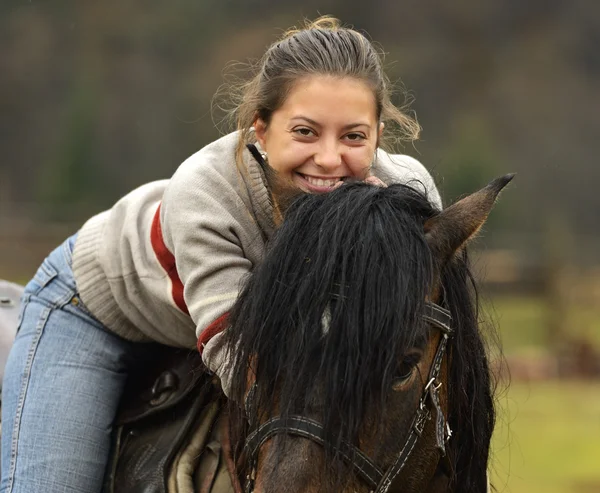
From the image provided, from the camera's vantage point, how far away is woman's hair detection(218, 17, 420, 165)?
326 centimetres

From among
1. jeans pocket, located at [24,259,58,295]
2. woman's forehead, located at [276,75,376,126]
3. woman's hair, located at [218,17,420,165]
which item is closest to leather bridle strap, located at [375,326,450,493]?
woman's forehead, located at [276,75,376,126]

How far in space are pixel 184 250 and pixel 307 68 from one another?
677 mm

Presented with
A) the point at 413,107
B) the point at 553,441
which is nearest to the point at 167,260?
the point at 553,441

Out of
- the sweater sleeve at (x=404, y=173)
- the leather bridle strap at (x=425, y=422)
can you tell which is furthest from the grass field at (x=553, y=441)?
the leather bridle strap at (x=425, y=422)

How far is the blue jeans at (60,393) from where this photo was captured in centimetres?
353

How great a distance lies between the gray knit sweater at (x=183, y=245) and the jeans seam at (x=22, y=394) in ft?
0.60

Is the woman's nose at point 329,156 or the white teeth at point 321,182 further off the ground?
the woman's nose at point 329,156

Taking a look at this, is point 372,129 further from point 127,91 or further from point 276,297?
point 127,91

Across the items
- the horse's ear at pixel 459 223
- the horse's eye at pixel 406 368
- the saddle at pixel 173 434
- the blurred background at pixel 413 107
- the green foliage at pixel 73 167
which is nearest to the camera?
the horse's eye at pixel 406 368

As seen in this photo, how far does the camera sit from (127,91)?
47750mm

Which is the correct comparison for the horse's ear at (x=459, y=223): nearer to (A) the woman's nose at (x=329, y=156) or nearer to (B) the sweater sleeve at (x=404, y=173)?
(B) the sweater sleeve at (x=404, y=173)

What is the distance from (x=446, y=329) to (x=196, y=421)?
983 millimetres

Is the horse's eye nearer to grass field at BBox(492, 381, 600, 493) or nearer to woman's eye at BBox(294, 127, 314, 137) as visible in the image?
woman's eye at BBox(294, 127, 314, 137)

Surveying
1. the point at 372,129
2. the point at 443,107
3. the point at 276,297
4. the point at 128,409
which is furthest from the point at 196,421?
the point at 443,107
